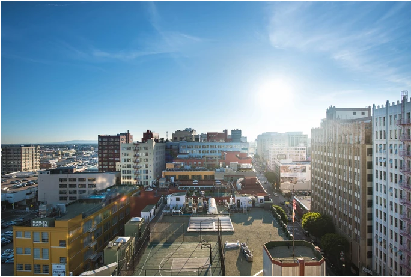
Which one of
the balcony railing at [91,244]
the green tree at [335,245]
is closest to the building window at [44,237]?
the balcony railing at [91,244]

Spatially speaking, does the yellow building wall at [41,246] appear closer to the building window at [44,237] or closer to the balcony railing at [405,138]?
the building window at [44,237]

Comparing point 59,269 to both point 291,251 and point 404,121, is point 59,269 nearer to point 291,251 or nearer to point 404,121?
point 291,251

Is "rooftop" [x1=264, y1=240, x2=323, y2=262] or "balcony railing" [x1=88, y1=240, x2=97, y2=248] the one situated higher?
"rooftop" [x1=264, y1=240, x2=323, y2=262]

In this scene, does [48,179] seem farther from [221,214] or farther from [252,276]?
[252,276]

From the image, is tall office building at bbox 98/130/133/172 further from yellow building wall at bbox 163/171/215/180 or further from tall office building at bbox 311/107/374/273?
tall office building at bbox 311/107/374/273

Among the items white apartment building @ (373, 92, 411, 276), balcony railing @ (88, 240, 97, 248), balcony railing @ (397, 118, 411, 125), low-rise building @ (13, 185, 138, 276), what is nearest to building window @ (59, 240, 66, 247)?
low-rise building @ (13, 185, 138, 276)

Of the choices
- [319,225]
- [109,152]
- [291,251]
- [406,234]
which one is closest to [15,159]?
[109,152]

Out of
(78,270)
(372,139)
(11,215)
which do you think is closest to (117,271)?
(78,270)
